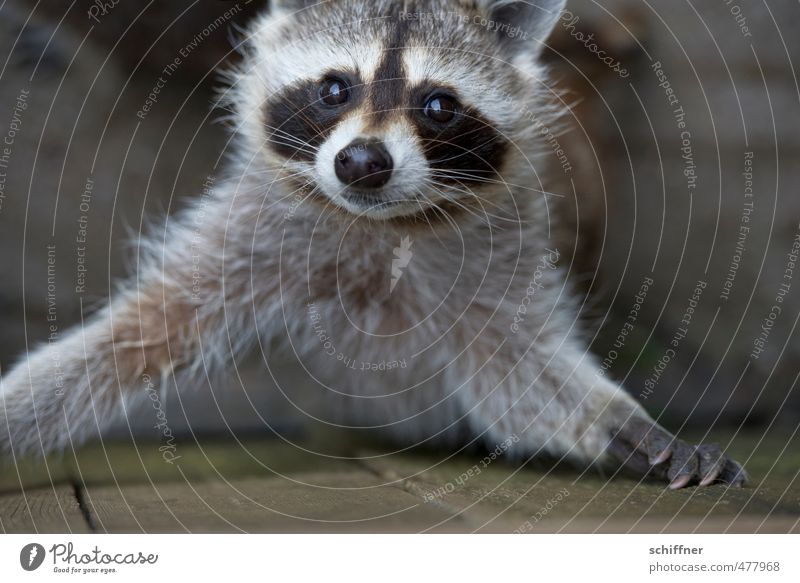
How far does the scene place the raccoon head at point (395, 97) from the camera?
1.66 meters

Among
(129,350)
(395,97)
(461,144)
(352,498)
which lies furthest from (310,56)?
(352,498)

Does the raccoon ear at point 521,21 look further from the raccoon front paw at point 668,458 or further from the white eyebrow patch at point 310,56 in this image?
the raccoon front paw at point 668,458

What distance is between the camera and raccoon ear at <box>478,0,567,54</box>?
1.86m

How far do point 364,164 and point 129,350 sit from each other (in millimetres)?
829

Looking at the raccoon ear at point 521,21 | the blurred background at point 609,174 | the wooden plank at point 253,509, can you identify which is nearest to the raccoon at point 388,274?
the raccoon ear at point 521,21

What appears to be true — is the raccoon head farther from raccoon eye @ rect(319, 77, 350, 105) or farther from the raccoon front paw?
the raccoon front paw

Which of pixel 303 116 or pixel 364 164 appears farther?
pixel 303 116

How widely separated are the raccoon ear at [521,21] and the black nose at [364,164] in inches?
22.0

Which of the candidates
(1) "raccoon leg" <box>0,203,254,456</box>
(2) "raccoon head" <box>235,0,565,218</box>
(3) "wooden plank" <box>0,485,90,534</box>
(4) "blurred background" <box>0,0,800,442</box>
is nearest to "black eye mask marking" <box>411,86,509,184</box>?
(2) "raccoon head" <box>235,0,565,218</box>

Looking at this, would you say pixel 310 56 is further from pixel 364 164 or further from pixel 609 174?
pixel 609 174

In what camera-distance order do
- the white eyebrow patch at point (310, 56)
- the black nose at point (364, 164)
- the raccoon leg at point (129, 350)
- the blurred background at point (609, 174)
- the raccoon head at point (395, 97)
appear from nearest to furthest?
the black nose at point (364, 164) < the raccoon head at point (395, 97) < the white eyebrow patch at point (310, 56) < the raccoon leg at point (129, 350) < the blurred background at point (609, 174)

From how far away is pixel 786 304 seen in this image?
2.39 m

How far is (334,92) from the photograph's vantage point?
5.78ft
